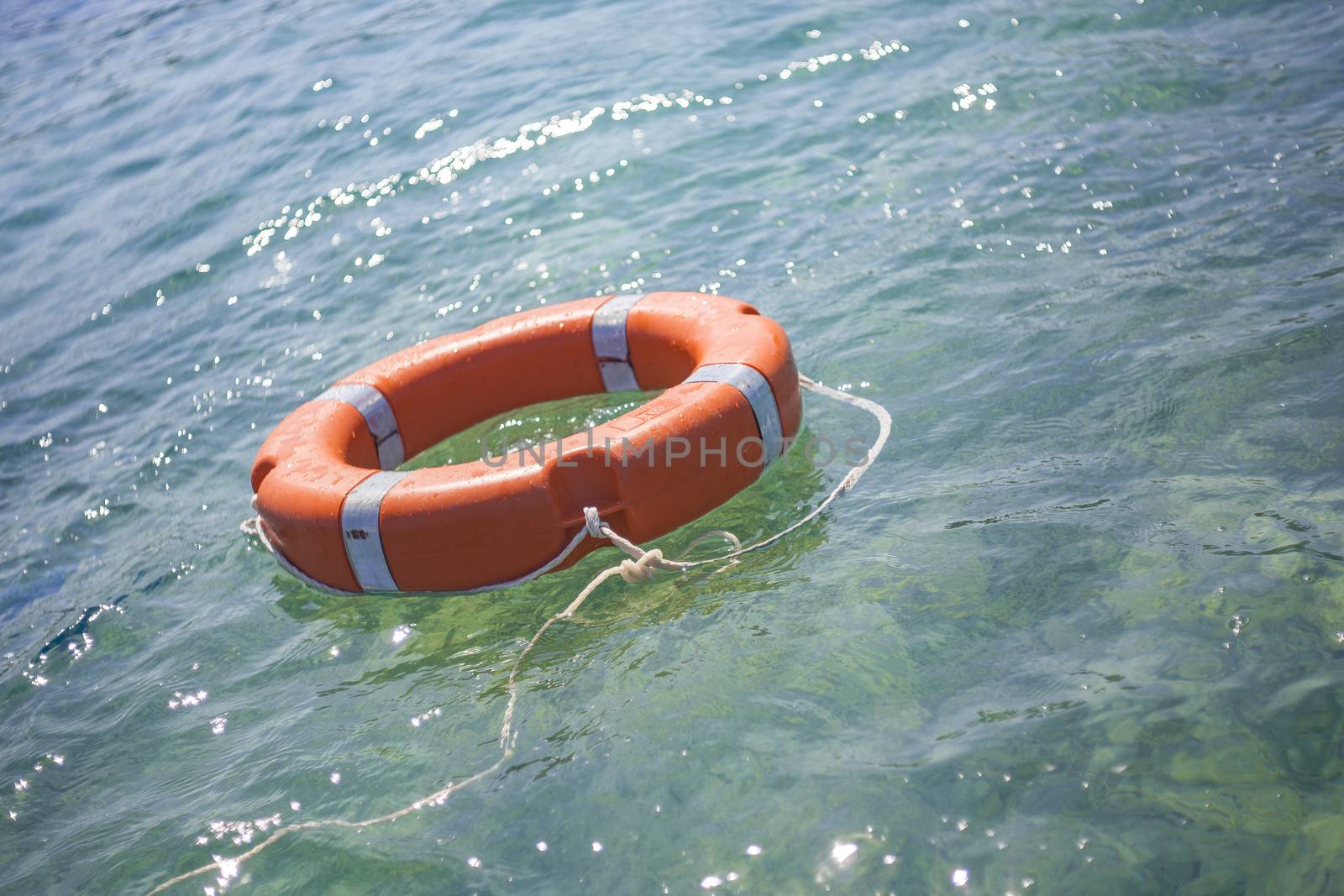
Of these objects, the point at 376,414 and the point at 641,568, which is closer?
the point at 641,568

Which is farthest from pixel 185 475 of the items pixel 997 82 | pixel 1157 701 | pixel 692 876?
pixel 997 82

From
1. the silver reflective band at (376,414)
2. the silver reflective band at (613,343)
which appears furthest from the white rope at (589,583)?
the silver reflective band at (613,343)

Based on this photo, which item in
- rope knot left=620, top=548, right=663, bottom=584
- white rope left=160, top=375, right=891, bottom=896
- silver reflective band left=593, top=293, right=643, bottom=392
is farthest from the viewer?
silver reflective band left=593, top=293, right=643, bottom=392

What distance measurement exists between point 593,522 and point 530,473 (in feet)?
0.76

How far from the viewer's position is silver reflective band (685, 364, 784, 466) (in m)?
3.57

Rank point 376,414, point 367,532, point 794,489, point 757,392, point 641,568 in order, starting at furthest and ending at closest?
1. point 376,414
2. point 794,489
3. point 757,392
4. point 367,532
5. point 641,568

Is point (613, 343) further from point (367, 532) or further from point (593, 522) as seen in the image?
point (367, 532)

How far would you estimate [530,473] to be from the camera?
340 centimetres

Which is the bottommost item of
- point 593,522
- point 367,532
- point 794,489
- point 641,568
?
point 794,489

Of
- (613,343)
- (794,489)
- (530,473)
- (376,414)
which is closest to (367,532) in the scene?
(530,473)

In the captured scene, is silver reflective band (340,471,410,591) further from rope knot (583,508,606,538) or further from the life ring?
rope knot (583,508,606,538)

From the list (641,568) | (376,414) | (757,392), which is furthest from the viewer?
(376,414)

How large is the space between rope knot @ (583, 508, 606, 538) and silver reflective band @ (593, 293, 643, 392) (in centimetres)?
97

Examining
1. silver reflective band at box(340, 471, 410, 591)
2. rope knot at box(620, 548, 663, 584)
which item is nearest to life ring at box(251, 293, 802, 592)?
silver reflective band at box(340, 471, 410, 591)
